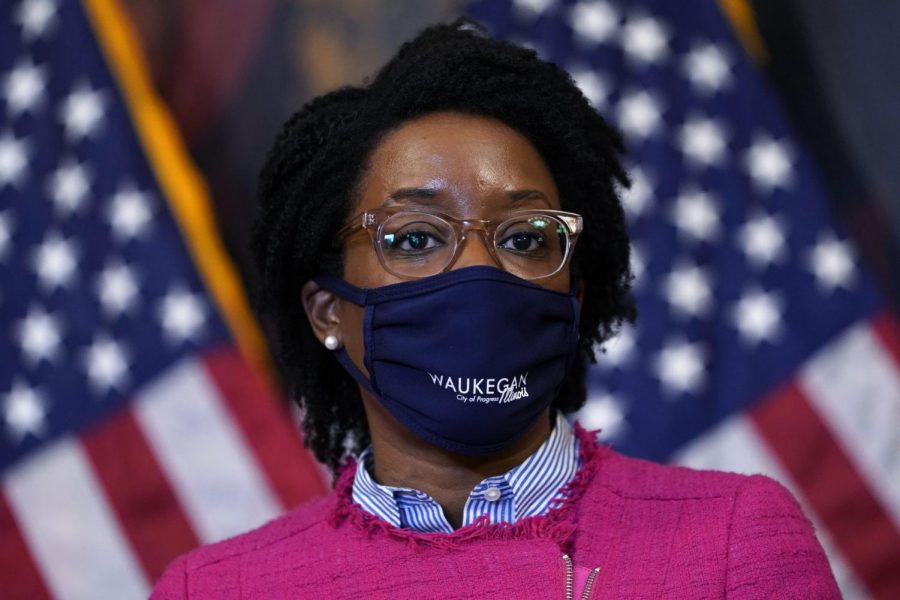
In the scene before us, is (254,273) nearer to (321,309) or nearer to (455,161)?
(321,309)

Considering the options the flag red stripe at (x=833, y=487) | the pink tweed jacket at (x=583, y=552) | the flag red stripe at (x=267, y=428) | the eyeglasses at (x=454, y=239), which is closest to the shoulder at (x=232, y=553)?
the pink tweed jacket at (x=583, y=552)

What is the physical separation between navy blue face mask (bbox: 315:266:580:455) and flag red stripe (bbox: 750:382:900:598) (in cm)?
181

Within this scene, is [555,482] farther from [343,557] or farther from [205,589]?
[205,589]

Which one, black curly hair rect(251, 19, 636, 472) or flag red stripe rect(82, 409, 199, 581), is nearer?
black curly hair rect(251, 19, 636, 472)

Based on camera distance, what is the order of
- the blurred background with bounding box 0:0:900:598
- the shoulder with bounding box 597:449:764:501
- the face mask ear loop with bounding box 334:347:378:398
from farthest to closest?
the blurred background with bounding box 0:0:900:598 → the face mask ear loop with bounding box 334:347:378:398 → the shoulder with bounding box 597:449:764:501

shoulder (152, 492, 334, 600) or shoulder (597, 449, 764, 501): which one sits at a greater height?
shoulder (152, 492, 334, 600)

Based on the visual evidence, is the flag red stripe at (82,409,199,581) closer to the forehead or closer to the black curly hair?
the black curly hair

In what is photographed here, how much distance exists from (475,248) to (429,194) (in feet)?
0.38

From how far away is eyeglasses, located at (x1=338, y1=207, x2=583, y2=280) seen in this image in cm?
170

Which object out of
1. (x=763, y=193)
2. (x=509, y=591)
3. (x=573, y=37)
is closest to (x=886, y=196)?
(x=763, y=193)

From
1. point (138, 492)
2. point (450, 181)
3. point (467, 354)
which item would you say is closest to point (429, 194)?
point (450, 181)

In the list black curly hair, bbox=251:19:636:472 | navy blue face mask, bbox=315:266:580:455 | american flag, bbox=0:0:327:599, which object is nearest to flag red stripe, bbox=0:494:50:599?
american flag, bbox=0:0:327:599

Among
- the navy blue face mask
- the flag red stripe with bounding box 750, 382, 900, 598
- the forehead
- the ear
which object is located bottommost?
the flag red stripe with bounding box 750, 382, 900, 598

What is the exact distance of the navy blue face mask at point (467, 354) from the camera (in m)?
1.62
